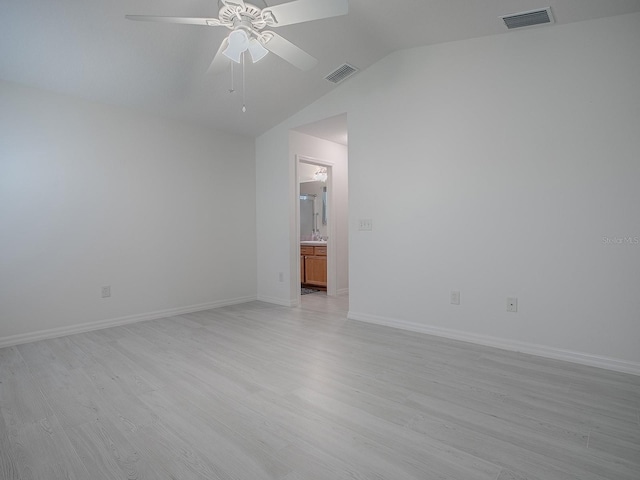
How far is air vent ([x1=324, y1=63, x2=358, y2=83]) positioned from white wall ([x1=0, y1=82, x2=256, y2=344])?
1.68 metres

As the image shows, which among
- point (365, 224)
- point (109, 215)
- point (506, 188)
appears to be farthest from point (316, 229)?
point (506, 188)

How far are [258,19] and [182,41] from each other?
110 cm

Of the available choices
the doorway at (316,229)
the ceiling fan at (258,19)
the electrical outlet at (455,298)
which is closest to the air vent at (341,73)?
the doorway at (316,229)

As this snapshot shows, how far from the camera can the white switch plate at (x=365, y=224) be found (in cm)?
378

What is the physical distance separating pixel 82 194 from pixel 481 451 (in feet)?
12.6

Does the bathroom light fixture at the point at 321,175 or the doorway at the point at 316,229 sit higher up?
the bathroom light fixture at the point at 321,175

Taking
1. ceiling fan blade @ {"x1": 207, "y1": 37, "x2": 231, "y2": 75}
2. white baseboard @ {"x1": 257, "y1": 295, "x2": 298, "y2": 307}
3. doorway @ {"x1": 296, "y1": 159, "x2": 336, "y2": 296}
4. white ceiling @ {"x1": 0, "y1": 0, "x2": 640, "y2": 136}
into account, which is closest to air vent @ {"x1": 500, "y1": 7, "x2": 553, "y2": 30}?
white ceiling @ {"x1": 0, "y1": 0, "x2": 640, "y2": 136}

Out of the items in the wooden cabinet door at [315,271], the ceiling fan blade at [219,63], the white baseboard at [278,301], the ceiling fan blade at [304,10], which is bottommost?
the white baseboard at [278,301]

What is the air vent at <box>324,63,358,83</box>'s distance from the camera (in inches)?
142

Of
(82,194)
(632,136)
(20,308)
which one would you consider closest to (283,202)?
(82,194)

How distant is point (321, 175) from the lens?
21.2ft

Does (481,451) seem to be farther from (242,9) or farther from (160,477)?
(242,9)

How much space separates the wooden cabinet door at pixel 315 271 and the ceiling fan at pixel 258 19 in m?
3.75

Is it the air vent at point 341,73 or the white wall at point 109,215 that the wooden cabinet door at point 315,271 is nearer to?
the white wall at point 109,215
